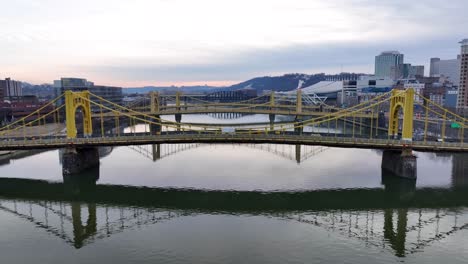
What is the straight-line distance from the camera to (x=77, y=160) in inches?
1719

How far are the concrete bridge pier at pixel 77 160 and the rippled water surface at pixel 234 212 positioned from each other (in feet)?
5.00

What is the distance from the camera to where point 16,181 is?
41.9 metres

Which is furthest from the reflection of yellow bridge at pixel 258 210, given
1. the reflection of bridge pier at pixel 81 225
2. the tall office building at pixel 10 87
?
the tall office building at pixel 10 87

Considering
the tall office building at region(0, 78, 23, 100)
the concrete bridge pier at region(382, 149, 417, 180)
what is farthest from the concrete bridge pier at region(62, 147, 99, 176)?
the tall office building at region(0, 78, 23, 100)

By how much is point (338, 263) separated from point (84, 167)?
34532 mm

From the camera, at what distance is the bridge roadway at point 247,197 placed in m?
33.9

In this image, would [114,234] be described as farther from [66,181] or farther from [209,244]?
[66,181]

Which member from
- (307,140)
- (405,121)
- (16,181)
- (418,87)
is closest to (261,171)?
(307,140)

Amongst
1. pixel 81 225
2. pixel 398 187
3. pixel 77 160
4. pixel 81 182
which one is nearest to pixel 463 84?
pixel 398 187

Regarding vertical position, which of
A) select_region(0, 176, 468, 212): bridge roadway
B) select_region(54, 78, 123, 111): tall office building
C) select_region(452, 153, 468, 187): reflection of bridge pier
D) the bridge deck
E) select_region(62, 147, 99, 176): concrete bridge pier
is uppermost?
select_region(54, 78, 123, 111): tall office building

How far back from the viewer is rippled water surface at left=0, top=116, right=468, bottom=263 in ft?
79.2

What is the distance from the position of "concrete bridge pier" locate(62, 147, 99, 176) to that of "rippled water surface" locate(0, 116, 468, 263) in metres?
1.53

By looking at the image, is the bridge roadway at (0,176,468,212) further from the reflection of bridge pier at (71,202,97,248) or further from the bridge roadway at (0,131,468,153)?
the bridge roadway at (0,131,468,153)

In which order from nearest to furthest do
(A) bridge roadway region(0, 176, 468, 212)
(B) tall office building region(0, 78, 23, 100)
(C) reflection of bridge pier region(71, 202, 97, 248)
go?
1. (C) reflection of bridge pier region(71, 202, 97, 248)
2. (A) bridge roadway region(0, 176, 468, 212)
3. (B) tall office building region(0, 78, 23, 100)
